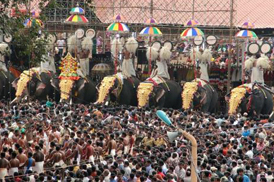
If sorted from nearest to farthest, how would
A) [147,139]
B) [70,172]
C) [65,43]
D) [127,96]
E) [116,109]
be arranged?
[70,172]
[147,139]
[116,109]
[127,96]
[65,43]

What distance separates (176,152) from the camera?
1916cm

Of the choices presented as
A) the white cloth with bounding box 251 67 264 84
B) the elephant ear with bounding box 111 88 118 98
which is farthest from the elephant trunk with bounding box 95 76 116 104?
the white cloth with bounding box 251 67 264 84

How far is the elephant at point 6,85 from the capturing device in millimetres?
30616

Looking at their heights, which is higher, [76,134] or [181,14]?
[181,14]

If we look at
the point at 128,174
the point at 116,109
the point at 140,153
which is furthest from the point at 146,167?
the point at 116,109

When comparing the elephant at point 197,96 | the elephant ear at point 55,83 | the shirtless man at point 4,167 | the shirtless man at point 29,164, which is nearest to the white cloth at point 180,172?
the shirtless man at point 29,164

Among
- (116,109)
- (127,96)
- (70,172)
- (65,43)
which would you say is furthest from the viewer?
(65,43)

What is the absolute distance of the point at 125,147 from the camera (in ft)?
66.9

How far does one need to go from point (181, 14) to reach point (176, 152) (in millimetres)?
19641

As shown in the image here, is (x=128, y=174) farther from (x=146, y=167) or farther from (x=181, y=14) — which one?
(x=181, y=14)

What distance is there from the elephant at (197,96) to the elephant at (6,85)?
5401 millimetres

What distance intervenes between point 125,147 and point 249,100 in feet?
25.2

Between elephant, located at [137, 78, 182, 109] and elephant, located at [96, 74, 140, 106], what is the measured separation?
2.40 feet

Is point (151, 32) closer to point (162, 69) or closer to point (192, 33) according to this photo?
point (192, 33)
